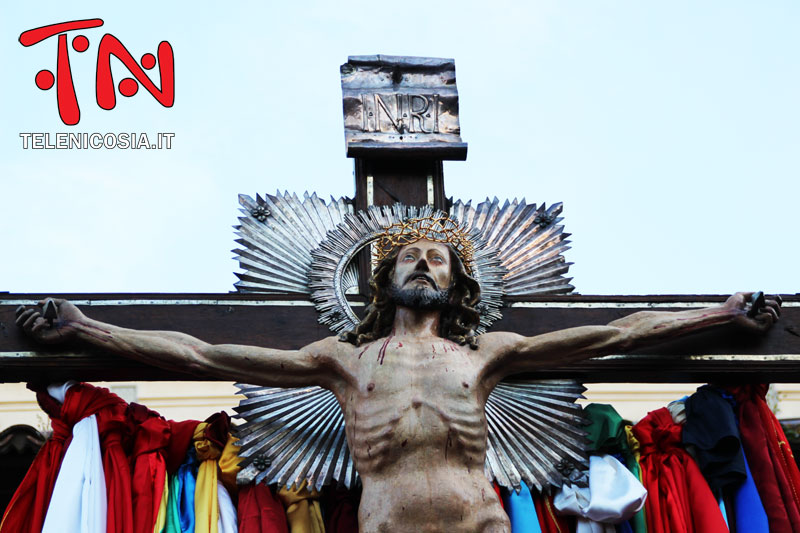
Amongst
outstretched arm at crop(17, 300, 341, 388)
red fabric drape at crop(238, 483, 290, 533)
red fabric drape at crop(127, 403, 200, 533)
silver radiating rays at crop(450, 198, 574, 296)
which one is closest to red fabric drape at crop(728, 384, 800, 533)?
silver radiating rays at crop(450, 198, 574, 296)

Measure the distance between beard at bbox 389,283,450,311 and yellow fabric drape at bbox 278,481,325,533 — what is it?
789 mm

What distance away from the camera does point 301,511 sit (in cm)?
618

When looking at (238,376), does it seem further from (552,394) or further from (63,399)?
(552,394)

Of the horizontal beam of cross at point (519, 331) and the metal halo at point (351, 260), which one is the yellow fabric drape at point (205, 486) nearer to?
the horizontal beam of cross at point (519, 331)

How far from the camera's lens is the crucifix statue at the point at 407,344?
574 cm

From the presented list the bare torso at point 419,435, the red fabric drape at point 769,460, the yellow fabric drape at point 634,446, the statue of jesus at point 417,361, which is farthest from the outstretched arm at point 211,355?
the red fabric drape at point 769,460

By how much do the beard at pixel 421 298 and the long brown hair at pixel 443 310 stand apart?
6 centimetres

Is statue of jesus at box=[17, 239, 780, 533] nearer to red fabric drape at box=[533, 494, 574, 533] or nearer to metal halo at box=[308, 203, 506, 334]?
metal halo at box=[308, 203, 506, 334]

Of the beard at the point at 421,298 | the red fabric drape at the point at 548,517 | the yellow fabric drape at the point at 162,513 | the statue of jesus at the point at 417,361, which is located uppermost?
the beard at the point at 421,298

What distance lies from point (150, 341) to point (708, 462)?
7.10 feet

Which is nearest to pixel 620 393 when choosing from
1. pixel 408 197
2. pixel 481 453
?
pixel 408 197

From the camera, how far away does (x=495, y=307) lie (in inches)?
259

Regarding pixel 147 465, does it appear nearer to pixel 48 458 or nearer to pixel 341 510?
pixel 48 458

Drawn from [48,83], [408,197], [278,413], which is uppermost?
[48,83]
